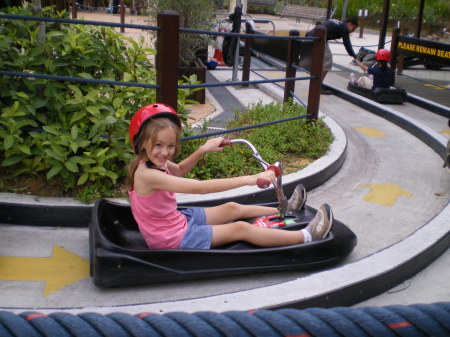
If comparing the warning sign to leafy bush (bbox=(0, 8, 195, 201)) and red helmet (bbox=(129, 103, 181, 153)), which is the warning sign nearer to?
leafy bush (bbox=(0, 8, 195, 201))

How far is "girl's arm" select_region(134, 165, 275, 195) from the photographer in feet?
9.16

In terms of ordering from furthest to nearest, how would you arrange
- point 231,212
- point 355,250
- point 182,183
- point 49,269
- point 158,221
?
point 355,250 → point 231,212 → point 49,269 → point 158,221 → point 182,183

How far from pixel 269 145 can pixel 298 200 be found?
5.31 ft

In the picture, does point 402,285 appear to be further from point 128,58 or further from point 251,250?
point 128,58

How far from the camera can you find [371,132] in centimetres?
695

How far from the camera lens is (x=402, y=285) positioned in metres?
3.29

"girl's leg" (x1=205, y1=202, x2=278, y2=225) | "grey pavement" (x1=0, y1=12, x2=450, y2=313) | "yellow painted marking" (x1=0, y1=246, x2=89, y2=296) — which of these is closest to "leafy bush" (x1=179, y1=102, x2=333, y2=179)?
"grey pavement" (x1=0, y1=12, x2=450, y2=313)

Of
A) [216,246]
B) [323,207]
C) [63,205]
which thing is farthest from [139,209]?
[323,207]

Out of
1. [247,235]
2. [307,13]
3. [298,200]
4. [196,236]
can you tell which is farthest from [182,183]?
[307,13]

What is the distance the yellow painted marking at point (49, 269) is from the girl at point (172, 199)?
50 cm

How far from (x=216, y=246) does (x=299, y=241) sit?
1.67 ft

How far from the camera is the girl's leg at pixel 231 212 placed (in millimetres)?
3428

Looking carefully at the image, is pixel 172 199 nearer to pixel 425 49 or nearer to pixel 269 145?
pixel 269 145

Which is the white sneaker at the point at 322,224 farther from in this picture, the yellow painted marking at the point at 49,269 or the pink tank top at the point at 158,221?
the yellow painted marking at the point at 49,269
